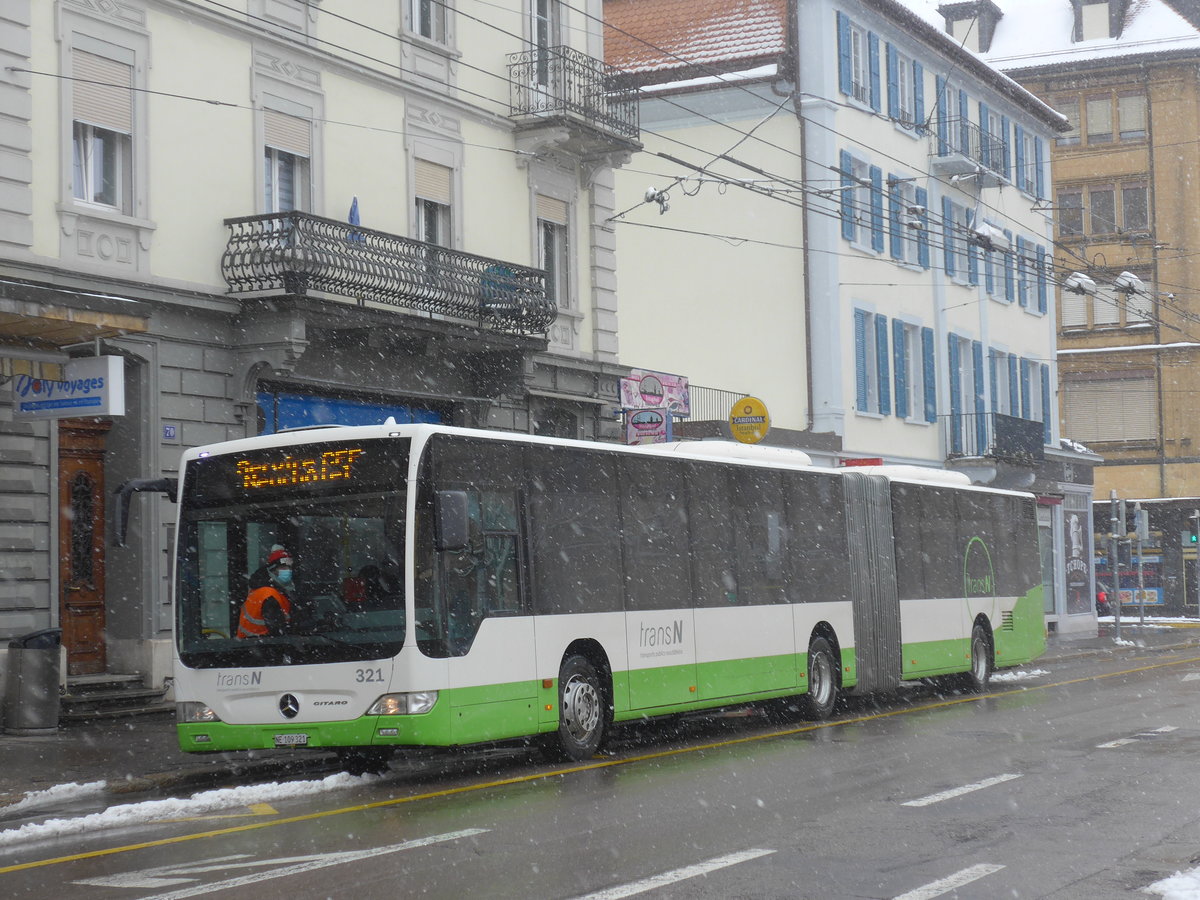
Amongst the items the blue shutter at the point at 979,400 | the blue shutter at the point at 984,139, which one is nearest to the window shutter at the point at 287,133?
the blue shutter at the point at 979,400

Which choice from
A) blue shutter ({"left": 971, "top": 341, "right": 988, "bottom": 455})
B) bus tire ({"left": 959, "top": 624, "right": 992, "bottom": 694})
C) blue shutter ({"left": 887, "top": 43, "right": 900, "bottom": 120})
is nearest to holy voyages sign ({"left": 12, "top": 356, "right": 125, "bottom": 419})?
bus tire ({"left": 959, "top": 624, "right": 992, "bottom": 694})

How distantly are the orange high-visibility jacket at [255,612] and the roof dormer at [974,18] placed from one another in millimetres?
51859

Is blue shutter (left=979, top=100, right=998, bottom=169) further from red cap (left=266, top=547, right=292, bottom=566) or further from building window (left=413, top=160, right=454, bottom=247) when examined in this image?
red cap (left=266, top=547, right=292, bottom=566)

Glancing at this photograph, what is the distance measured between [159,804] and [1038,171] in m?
44.2

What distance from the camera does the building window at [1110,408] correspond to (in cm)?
6331

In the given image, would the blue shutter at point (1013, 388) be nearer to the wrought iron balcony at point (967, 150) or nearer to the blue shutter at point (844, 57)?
the wrought iron balcony at point (967, 150)

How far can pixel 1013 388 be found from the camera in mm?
48781

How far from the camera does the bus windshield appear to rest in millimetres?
13609

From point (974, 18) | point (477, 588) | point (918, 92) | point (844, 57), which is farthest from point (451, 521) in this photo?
point (974, 18)

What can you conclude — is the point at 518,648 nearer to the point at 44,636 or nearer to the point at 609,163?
the point at 44,636

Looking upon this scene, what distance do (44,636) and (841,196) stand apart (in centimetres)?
2458

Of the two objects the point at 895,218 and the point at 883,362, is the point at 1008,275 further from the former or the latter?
the point at 883,362

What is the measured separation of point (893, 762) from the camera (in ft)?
46.9

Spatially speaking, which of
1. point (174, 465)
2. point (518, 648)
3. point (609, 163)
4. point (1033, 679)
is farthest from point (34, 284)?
point (1033, 679)
